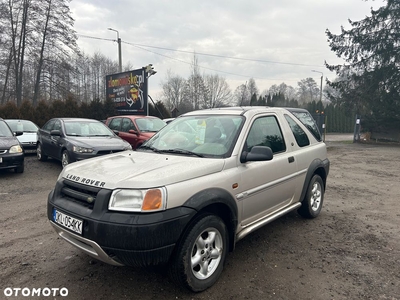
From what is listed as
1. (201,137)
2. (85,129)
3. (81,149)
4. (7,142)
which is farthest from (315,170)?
(7,142)

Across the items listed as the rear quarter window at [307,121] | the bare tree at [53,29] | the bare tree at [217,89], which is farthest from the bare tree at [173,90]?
the rear quarter window at [307,121]

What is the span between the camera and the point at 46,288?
9.16ft

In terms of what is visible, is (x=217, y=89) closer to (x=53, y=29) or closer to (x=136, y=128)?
(x=53, y=29)

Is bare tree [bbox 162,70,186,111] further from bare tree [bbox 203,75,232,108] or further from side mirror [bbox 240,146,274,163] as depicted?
side mirror [bbox 240,146,274,163]

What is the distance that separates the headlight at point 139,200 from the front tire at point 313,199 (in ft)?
9.44

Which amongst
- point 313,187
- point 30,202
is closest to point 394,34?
point 313,187

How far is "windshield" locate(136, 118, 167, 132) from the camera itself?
10227 millimetres

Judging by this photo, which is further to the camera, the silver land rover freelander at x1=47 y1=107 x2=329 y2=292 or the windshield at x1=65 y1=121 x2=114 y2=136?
the windshield at x1=65 y1=121 x2=114 y2=136

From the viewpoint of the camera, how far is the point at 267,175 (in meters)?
3.48

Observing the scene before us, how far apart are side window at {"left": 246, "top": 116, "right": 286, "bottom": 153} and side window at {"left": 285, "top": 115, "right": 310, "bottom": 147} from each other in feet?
1.32

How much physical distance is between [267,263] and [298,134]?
203cm

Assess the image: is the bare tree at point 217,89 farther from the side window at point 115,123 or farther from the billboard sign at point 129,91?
the side window at point 115,123

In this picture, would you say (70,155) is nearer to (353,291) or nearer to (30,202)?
(30,202)

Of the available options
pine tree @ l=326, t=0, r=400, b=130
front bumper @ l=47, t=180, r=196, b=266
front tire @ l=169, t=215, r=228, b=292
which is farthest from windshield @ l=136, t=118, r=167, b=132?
pine tree @ l=326, t=0, r=400, b=130
